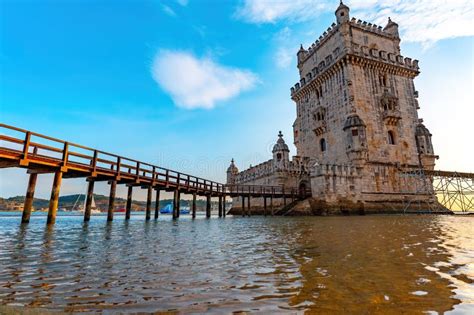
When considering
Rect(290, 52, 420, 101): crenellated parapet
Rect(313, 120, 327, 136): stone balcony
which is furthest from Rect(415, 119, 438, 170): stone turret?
Rect(313, 120, 327, 136): stone balcony

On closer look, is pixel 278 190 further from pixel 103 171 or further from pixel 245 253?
pixel 245 253

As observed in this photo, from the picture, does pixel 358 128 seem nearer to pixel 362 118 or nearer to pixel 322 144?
pixel 362 118

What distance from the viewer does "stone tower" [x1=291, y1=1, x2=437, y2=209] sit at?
95.6 feet

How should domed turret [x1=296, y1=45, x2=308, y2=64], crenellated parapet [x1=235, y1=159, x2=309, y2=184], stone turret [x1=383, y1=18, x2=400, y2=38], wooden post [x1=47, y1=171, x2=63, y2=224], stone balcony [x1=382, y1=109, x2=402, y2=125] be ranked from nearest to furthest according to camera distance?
wooden post [x1=47, y1=171, x2=63, y2=224] < stone balcony [x1=382, y1=109, x2=402, y2=125] < crenellated parapet [x1=235, y1=159, x2=309, y2=184] < stone turret [x1=383, y1=18, x2=400, y2=38] < domed turret [x1=296, y1=45, x2=308, y2=64]

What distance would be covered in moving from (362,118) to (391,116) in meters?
3.94

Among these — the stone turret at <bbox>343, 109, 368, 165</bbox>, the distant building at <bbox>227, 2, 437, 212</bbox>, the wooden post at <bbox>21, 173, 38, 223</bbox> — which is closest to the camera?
the wooden post at <bbox>21, 173, 38, 223</bbox>

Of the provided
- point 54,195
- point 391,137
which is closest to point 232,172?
point 391,137

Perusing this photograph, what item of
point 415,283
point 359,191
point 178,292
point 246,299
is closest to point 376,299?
point 415,283

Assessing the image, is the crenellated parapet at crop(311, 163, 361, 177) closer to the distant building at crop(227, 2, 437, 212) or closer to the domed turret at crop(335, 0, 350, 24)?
the distant building at crop(227, 2, 437, 212)

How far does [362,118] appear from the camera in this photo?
30.8 meters

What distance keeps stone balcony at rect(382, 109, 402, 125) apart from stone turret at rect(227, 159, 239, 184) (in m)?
27.4

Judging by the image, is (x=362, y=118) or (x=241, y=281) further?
(x=362, y=118)

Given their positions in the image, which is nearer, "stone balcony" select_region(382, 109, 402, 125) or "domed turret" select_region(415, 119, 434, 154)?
"stone balcony" select_region(382, 109, 402, 125)

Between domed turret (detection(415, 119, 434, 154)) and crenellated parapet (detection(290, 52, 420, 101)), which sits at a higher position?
crenellated parapet (detection(290, 52, 420, 101))
